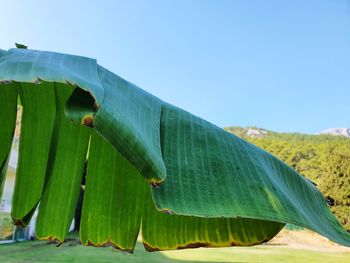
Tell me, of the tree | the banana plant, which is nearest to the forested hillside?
the tree

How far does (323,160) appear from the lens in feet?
57.2

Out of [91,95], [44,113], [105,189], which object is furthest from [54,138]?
[91,95]

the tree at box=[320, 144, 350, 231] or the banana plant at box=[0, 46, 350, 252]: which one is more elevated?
the tree at box=[320, 144, 350, 231]

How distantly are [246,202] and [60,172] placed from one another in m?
0.44

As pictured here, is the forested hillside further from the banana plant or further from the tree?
the banana plant

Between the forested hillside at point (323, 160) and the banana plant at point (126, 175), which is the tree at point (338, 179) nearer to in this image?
the forested hillside at point (323, 160)

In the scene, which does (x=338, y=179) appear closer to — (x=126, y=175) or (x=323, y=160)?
(x=323, y=160)

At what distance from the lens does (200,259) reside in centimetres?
676

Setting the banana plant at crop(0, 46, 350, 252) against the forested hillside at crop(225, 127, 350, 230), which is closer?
the banana plant at crop(0, 46, 350, 252)

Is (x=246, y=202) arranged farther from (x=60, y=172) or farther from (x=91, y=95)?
(x=60, y=172)

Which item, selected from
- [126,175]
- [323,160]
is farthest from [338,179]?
[126,175]

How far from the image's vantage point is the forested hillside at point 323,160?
11.4m

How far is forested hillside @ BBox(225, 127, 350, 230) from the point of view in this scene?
1138 cm

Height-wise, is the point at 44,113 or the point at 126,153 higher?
the point at 44,113
